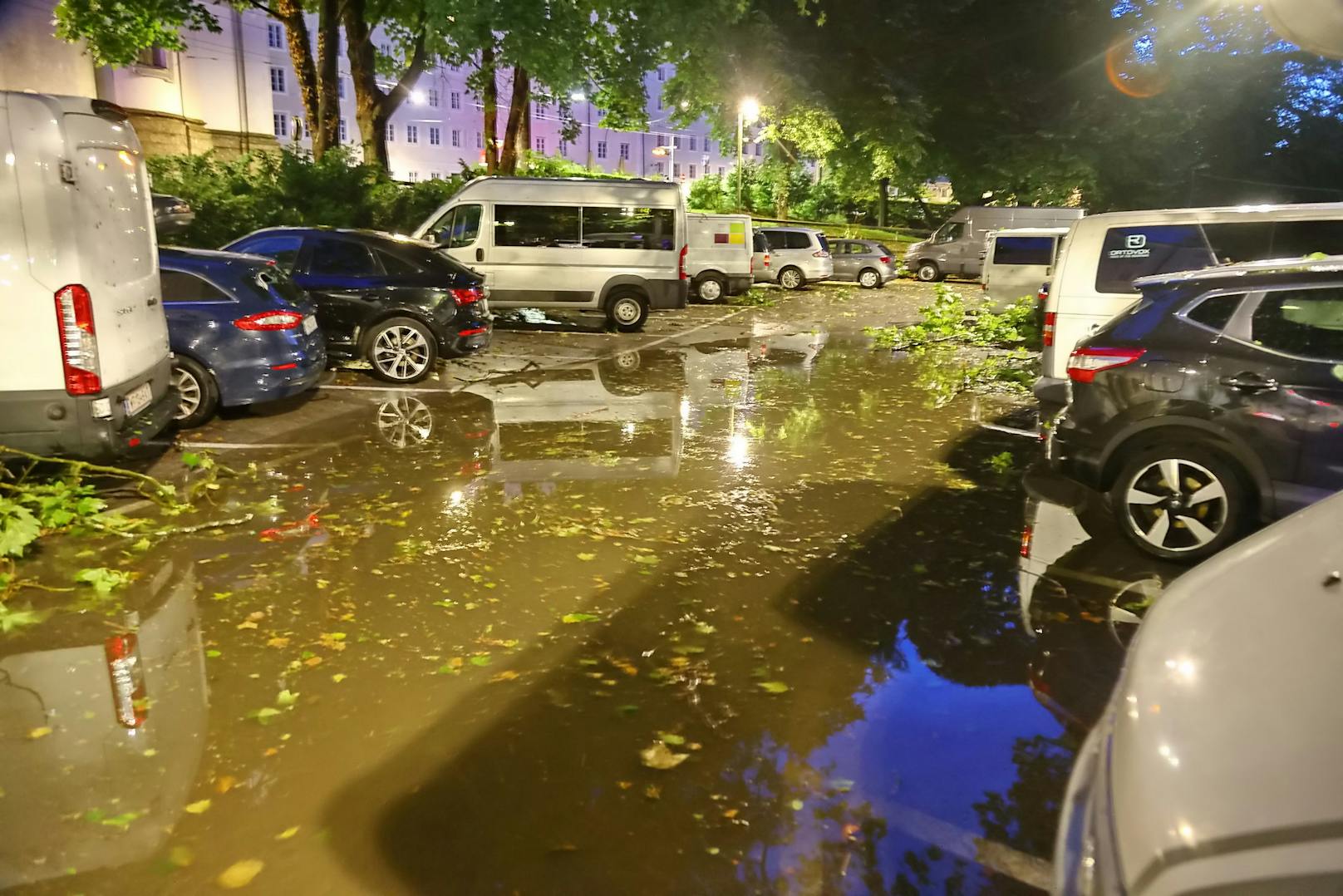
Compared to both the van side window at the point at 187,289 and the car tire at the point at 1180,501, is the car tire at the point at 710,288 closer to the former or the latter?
the van side window at the point at 187,289

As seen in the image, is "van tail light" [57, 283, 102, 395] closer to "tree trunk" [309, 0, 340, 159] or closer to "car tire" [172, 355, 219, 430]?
"car tire" [172, 355, 219, 430]

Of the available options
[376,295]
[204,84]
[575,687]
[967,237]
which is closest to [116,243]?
[575,687]

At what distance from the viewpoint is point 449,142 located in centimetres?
Result: 7831

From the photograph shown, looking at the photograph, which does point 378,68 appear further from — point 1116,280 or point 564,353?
point 1116,280

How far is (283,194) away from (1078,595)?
719 inches

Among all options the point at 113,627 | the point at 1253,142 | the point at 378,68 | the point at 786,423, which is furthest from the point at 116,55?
the point at 1253,142

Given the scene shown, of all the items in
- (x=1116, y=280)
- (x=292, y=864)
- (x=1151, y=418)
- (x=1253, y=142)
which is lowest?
(x=292, y=864)

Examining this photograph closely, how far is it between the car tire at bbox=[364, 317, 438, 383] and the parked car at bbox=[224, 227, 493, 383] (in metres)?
0.01

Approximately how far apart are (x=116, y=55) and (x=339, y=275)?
14.9 m

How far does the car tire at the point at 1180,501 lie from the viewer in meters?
5.65

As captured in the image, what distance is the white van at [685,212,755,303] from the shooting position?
2386 centimetres

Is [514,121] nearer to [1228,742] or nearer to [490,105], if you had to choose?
[490,105]

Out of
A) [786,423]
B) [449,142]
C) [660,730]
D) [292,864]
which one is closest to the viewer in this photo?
[292,864]

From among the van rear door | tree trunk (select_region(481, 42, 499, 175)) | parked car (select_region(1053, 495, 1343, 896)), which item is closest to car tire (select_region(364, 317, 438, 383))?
the van rear door
